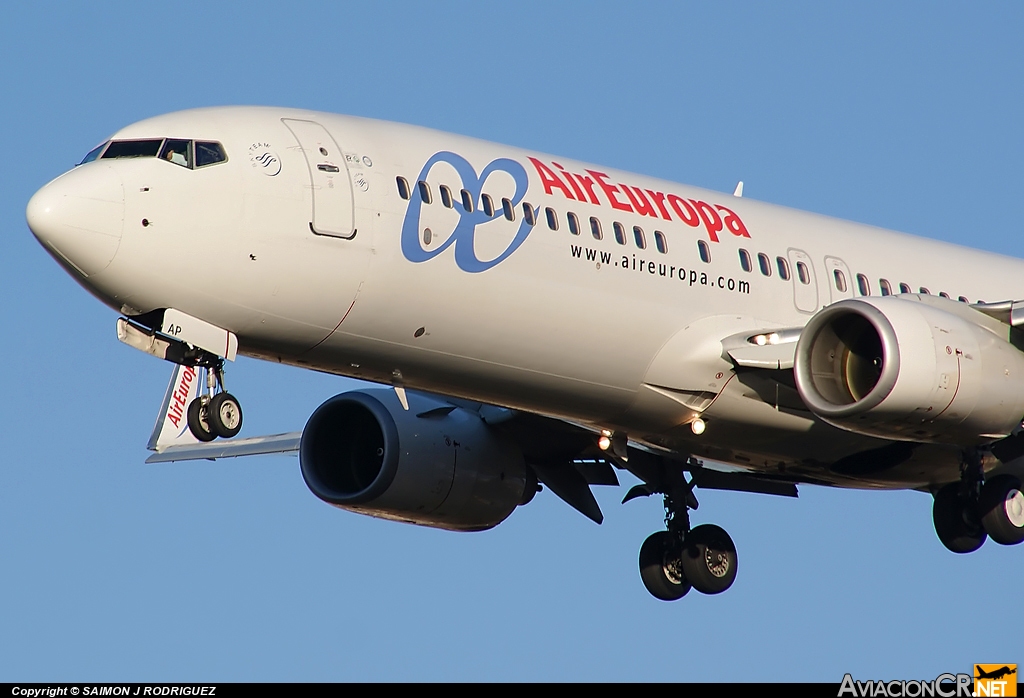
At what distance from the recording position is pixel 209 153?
23.3 meters

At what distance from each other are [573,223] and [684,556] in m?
7.81

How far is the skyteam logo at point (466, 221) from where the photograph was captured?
24.0 m

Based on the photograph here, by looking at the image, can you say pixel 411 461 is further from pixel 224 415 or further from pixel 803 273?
pixel 224 415

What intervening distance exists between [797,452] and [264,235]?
9.51 metres

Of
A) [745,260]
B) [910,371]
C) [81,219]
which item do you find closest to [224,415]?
[81,219]

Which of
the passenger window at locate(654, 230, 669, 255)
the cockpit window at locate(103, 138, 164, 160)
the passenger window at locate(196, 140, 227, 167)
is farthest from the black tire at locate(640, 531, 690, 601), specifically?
the cockpit window at locate(103, 138, 164, 160)

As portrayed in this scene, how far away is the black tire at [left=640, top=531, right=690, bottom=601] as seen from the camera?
31.4 metres

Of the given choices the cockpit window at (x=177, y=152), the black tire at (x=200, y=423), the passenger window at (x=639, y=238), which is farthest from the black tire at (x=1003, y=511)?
the cockpit window at (x=177, y=152)

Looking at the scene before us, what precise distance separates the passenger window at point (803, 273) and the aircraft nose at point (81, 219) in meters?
10.5

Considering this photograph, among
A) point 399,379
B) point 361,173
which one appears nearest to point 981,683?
point 399,379

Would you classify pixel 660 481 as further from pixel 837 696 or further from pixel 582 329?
pixel 837 696

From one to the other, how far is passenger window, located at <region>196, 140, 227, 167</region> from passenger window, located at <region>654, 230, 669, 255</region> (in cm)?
636
